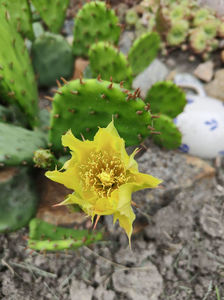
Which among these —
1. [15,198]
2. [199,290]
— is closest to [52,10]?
[15,198]

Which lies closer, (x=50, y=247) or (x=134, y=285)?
(x=50, y=247)

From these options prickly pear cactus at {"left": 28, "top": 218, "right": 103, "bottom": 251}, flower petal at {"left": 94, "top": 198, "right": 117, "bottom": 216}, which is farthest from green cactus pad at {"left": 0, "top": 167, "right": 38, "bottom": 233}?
flower petal at {"left": 94, "top": 198, "right": 117, "bottom": 216}

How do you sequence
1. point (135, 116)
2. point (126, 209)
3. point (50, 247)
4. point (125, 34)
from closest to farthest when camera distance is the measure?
point (126, 209) < point (135, 116) < point (50, 247) < point (125, 34)

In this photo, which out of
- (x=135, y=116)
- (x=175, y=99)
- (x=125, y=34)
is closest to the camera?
(x=135, y=116)

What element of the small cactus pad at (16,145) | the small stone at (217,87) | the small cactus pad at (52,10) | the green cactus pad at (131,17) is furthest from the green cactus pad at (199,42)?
the small cactus pad at (16,145)

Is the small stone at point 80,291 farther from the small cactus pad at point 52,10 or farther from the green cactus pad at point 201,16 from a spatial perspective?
the green cactus pad at point 201,16

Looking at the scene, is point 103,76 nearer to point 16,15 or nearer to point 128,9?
point 16,15

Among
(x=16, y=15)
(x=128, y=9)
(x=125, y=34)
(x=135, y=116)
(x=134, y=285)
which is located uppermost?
(x=128, y=9)

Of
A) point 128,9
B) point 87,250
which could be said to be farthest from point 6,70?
point 128,9
